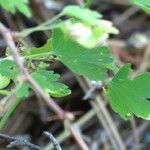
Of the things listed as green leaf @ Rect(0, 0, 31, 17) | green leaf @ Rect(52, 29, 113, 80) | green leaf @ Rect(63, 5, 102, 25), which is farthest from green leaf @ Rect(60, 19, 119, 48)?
green leaf @ Rect(52, 29, 113, 80)

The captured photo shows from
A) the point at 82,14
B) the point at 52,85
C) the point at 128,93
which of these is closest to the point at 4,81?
the point at 52,85

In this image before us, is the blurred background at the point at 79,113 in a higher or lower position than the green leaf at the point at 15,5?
lower

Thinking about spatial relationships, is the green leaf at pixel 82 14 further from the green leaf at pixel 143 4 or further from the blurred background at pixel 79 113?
the blurred background at pixel 79 113

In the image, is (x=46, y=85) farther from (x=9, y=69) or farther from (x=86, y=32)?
(x=86, y=32)

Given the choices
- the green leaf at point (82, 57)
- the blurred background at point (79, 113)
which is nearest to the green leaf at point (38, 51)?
the green leaf at point (82, 57)

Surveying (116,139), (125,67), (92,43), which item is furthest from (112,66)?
(116,139)

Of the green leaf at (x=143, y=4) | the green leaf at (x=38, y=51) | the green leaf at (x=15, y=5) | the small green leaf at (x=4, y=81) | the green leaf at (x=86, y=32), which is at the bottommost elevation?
the small green leaf at (x=4, y=81)
